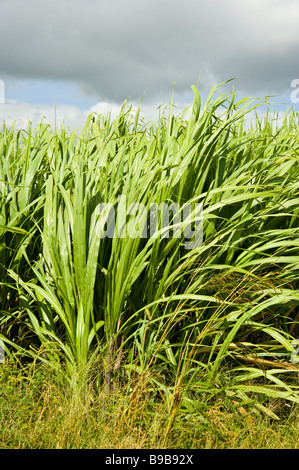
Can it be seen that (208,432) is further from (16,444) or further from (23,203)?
(23,203)

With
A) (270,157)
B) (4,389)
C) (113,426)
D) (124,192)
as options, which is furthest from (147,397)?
(270,157)

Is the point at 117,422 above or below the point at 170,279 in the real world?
below

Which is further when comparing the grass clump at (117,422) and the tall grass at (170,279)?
the tall grass at (170,279)

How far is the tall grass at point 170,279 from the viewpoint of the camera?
5.98 feet

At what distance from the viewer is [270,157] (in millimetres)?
2359

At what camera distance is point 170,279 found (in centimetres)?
189

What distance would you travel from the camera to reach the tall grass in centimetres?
182

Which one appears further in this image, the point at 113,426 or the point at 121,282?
the point at 121,282

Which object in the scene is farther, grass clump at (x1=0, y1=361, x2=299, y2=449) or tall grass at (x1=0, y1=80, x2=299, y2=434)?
tall grass at (x1=0, y1=80, x2=299, y2=434)

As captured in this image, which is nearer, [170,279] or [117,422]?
[117,422]

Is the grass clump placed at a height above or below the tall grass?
A: below

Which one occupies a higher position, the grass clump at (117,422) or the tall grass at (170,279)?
the tall grass at (170,279)
